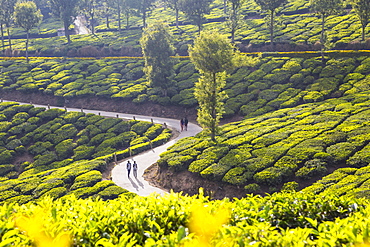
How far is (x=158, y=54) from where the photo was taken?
4806 cm

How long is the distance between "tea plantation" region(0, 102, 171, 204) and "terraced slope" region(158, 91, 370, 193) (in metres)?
6.43

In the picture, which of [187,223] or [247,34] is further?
[247,34]

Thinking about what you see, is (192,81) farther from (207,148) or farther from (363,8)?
(363,8)

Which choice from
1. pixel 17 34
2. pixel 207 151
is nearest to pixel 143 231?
pixel 207 151

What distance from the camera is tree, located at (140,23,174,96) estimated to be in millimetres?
47812

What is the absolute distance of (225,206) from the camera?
31.8 ft

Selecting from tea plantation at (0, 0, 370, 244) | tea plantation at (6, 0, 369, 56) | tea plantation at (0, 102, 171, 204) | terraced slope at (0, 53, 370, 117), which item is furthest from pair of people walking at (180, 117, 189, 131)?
tea plantation at (6, 0, 369, 56)

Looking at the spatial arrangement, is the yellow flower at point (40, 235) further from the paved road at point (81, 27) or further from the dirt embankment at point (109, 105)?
the paved road at point (81, 27)

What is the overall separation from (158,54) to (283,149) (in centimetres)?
2689

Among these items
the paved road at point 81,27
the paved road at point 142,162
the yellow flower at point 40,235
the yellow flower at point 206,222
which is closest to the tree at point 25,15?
the paved road at point 81,27

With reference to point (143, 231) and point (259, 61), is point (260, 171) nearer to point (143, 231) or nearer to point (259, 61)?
point (143, 231)

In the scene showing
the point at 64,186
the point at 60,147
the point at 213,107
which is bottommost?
the point at 64,186

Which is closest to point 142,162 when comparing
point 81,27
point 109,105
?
point 109,105

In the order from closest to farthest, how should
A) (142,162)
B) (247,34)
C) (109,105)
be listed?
(142,162) → (109,105) → (247,34)
